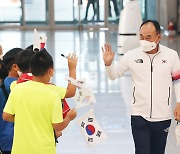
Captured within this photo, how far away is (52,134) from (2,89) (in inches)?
29.4

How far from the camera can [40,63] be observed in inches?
145

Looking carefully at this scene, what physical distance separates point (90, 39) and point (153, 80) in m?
12.8

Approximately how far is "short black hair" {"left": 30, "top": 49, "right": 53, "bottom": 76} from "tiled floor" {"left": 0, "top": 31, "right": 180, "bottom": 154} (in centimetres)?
279

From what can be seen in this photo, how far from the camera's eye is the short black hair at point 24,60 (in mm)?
4160

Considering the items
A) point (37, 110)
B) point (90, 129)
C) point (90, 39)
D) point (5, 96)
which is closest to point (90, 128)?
point (90, 129)

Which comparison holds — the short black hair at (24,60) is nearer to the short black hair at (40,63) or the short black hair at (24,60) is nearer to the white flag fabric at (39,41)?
the white flag fabric at (39,41)

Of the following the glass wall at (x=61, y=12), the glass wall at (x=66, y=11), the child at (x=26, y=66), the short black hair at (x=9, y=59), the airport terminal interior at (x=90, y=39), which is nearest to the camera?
the child at (x=26, y=66)

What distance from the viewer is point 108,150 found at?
6.43 meters

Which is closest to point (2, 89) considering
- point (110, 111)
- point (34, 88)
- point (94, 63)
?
point (34, 88)

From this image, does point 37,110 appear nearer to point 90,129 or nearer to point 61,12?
point 90,129

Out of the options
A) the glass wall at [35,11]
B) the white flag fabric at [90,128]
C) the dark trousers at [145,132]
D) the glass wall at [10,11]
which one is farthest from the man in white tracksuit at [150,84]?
the glass wall at [10,11]

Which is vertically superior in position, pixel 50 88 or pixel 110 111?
pixel 50 88

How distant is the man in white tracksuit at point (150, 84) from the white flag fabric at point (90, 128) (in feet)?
1.10

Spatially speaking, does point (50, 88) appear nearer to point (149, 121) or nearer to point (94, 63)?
point (149, 121)
